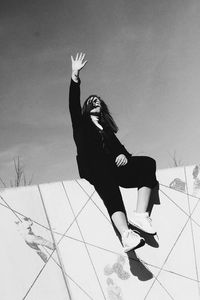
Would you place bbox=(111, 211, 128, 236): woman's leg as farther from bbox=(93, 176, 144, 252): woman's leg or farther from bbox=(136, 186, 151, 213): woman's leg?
bbox=(136, 186, 151, 213): woman's leg

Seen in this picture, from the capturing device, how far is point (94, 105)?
3.65 m

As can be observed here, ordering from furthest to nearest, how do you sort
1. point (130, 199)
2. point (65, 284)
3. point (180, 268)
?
1. point (130, 199)
2. point (180, 268)
3. point (65, 284)

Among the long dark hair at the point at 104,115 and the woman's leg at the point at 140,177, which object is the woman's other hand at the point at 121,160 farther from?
the long dark hair at the point at 104,115

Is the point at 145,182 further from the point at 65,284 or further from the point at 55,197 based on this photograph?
the point at 65,284

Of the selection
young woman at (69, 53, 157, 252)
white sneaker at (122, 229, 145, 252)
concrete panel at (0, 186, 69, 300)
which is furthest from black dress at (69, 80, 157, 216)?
concrete panel at (0, 186, 69, 300)

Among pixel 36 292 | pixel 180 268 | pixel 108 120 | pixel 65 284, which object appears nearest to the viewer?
pixel 36 292

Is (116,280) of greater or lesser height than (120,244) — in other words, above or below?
below

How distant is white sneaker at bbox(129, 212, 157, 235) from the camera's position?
292 cm

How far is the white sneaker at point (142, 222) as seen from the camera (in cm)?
292

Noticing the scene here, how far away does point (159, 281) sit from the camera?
295cm

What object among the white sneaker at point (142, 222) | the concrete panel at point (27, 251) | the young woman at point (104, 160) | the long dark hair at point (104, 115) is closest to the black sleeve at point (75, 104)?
the young woman at point (104, 160)

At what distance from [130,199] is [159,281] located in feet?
2.68

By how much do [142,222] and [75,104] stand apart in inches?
52.2

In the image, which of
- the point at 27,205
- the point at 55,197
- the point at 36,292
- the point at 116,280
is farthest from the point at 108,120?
the point at 36,292
